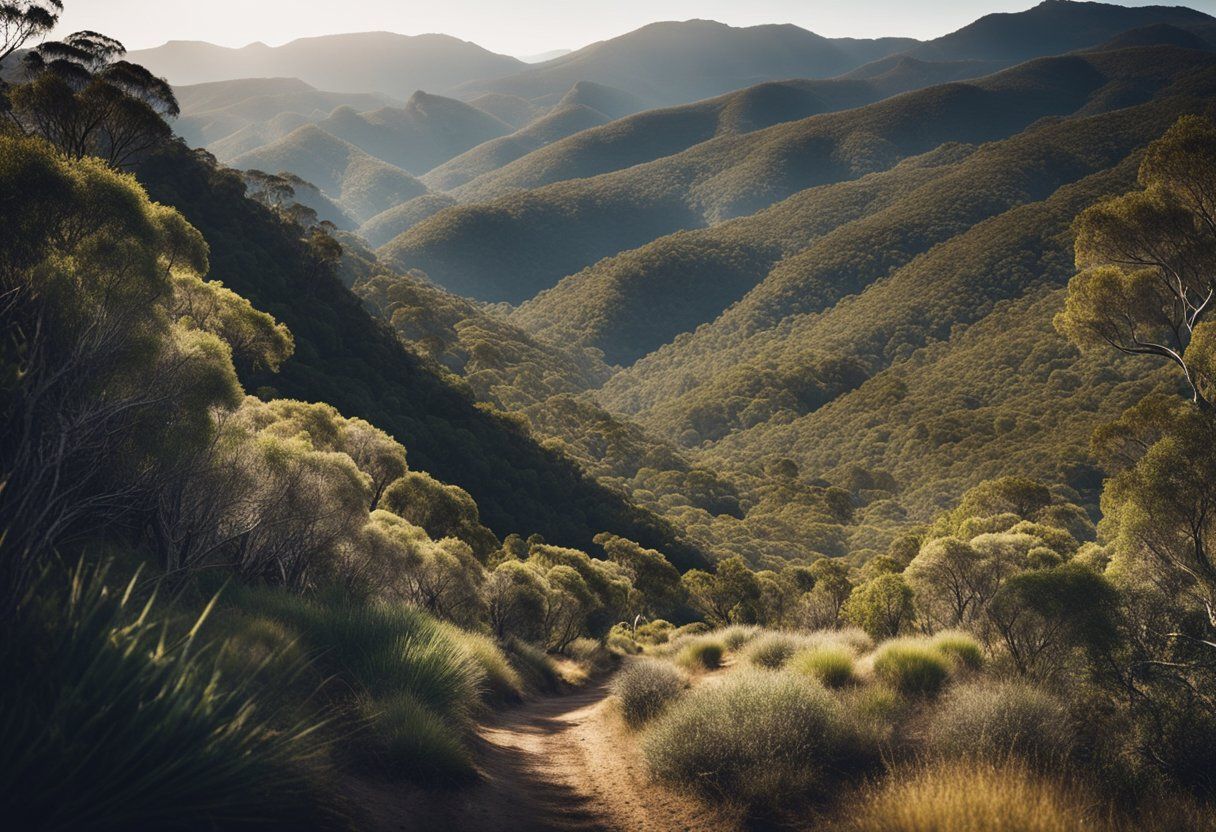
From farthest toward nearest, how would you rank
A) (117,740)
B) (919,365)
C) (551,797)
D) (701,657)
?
(919,365)
(701,657)
(551,797)
(117,740)

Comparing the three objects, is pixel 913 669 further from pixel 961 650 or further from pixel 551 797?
pixel 551 797

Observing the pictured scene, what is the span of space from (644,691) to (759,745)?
4.21 meters

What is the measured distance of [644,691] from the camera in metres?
11.6

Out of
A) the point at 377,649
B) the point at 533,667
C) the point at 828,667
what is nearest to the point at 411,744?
the point at 377,649

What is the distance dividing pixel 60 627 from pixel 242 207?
Answer: 192ft

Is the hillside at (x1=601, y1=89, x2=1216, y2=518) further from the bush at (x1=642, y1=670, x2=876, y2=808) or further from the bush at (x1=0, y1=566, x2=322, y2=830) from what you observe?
the bush at (x1=0, y1=566, x2=322, y2=830)

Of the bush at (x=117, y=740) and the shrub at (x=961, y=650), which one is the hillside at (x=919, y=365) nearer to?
the shrub at (x=961, y=650)

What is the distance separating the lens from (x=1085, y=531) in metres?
53.9

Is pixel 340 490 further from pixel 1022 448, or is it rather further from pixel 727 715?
pixel 1022 448

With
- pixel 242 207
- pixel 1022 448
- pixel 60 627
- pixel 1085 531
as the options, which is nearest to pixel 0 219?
pixel 60 627

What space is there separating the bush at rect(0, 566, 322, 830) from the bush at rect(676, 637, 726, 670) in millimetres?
15431

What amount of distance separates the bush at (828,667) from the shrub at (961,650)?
171cm

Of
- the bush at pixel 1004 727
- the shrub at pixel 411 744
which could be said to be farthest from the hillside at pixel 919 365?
the shrub at pixel 411 744

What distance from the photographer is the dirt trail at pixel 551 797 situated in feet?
20.7
